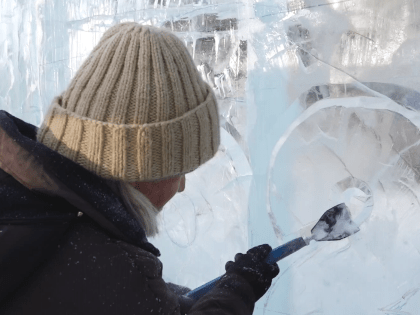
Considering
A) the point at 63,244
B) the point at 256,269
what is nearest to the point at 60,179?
the point at 63,244

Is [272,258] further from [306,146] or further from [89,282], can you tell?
[89,282]

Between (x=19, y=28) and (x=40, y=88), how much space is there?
1.10ft

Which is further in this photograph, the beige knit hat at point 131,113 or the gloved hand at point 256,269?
the gloved hand at point 256,269

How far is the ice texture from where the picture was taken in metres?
1.24

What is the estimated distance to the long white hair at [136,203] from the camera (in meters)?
0.82

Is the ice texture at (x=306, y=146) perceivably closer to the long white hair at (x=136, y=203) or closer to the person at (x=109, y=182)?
the person at (x=109, y=182)

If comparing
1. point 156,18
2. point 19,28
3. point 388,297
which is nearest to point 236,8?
point 156,18

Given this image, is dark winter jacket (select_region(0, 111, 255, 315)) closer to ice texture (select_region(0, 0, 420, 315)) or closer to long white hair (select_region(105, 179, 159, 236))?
long white hair (select_region(105, 179, 159, 236))

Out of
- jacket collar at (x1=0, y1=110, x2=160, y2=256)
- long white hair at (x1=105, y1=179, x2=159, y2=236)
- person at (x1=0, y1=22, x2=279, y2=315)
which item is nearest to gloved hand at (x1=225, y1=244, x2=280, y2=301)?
person at (x1=0, y1=22, x2=279, y2=315)

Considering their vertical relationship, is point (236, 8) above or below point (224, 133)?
above

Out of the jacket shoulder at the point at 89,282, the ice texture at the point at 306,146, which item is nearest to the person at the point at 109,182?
the jacket shoulder at the point at 89,282

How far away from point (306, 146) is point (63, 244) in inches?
35.9

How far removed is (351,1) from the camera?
1.28 m

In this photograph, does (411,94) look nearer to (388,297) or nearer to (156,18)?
(388,297)
